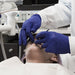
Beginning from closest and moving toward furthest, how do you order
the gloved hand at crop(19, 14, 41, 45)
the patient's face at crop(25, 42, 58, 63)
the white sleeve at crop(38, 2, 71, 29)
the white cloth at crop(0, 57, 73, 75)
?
the white cloth at crop(0, 57, 73, 75) → the gloved hand at crop(19, 14, 41, 45) → the patient's face at crop(25, 42, 58, 63) → the white sleeve at crop(38, 2, 71, 29)

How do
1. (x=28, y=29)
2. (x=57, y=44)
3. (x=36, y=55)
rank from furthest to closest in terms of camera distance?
(x=36, y=55), (x=28, y=29), (x=57, y=44)

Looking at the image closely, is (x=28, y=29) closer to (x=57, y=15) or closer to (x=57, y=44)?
(x=57, y=44)

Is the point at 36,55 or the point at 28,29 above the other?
the point at 28,29

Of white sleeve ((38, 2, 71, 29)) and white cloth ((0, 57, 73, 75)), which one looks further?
white sleeve ((38, 2, 71, 29))

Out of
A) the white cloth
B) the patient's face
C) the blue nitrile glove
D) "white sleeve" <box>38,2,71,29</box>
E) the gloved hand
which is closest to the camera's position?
the white cloth

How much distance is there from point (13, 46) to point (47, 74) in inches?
66.4

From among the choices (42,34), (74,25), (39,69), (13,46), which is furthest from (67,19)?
(13,46)

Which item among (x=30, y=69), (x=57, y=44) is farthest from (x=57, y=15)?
(x=30, y=69)

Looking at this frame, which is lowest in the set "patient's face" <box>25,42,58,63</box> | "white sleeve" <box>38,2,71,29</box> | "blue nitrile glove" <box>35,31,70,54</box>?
"patient's face" <box>25,42,58,63</box>

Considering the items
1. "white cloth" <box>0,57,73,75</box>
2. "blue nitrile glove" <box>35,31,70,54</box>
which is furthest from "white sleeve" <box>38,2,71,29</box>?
"white cloth" <box>0,57,73,75</box>

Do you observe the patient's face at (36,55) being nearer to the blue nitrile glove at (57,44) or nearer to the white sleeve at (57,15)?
the white sleeve at (57,15)

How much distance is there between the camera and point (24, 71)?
65 cm

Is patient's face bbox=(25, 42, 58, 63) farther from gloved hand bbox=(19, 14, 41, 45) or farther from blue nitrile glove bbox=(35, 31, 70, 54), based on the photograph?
blue nitrile glove bbox=(35, 31, 70, 54)

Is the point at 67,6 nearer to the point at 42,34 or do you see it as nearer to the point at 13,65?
the point at 42,34
